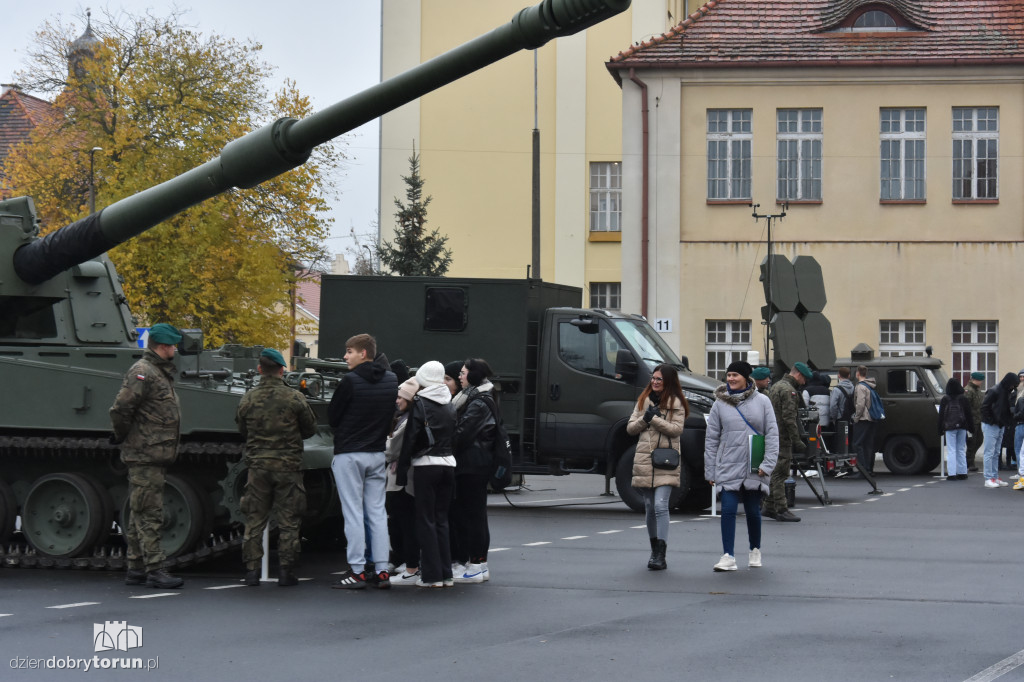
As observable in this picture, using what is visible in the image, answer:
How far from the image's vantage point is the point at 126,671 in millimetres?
7758

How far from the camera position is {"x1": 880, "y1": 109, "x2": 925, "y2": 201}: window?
32750 mm

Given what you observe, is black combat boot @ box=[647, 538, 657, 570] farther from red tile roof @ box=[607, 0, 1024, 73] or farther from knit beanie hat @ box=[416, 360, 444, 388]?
red tile roof @ box=[607, 0, 1024, 73]

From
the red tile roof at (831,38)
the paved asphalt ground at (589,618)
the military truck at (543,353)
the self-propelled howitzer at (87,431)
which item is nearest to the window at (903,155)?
the red tile roof at (831,38)

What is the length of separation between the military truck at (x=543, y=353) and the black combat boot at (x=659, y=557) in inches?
187

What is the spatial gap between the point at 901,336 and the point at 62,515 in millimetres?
24242

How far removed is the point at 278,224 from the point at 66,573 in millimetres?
28297

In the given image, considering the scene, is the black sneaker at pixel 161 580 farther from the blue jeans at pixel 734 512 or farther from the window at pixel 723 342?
the window at pixel 723 342

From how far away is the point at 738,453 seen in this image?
462 inches

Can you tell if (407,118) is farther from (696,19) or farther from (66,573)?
(66,573)

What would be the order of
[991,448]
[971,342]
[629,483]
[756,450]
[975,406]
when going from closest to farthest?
[756,450], [629,483], [991,448], [975,406], [971,342]

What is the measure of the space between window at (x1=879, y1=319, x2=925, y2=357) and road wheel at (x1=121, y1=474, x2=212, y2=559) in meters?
23.6
